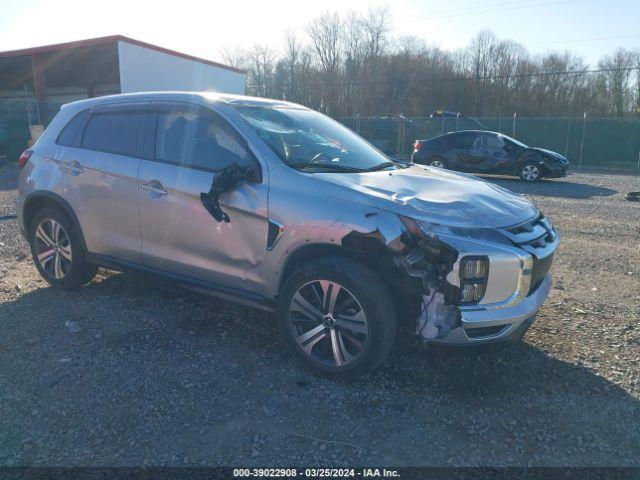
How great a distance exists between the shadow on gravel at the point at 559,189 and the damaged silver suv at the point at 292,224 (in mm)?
8872

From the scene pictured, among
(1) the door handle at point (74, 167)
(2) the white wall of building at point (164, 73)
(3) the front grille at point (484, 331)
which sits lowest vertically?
(3) the front grille at point (484, 331)

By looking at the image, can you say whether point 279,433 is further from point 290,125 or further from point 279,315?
point 290,125

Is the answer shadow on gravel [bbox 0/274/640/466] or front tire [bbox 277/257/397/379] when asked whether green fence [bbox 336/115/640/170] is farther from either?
front tire [bbox 277/257/397/379]

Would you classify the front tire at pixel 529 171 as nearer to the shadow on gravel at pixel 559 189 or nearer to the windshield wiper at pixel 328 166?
the shadow on gravel at pixel 559 189

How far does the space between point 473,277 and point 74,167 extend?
3.68 meters

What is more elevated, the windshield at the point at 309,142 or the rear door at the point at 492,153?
the windshield at the point at 309,142

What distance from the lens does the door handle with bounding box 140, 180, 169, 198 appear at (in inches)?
160

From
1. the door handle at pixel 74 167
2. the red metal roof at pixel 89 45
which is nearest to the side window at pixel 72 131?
the door handle at pixel 74 167

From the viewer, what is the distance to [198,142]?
13.3 ft

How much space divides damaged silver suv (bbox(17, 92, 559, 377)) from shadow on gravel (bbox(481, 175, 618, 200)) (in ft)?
29.1

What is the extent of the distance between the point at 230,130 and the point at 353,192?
116 centimetres

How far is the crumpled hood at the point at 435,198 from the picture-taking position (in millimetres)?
3238

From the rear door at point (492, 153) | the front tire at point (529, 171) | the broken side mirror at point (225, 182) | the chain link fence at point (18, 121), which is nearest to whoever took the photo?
the broken side mirror at point (225, 182)

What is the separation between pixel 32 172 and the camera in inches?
198
